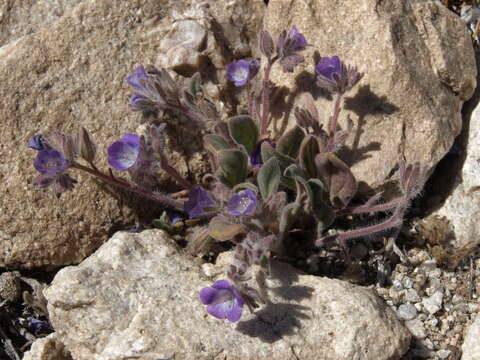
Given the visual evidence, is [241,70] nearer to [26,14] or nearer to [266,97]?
[266,97]

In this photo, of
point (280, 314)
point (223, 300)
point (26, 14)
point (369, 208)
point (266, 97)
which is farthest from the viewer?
point (26, 14)

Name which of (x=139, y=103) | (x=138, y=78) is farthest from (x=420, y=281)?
(x=138, y=78)

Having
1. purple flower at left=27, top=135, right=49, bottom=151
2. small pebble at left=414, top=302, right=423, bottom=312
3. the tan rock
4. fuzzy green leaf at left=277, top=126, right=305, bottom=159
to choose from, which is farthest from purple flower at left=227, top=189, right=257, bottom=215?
the tan rock

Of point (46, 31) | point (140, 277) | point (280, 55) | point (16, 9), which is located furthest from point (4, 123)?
point (280, 55)

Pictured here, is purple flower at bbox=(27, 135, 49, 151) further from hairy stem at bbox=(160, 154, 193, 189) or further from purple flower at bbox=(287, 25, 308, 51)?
purple flower at bbox=(287, 25, 308, 51)

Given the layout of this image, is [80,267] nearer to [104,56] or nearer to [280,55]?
[104,56]
